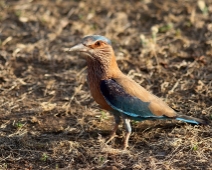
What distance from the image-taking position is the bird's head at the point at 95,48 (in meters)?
5.42

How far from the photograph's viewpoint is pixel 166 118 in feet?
18.1

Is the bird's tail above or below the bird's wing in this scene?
below

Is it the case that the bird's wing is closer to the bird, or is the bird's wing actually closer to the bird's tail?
the bird

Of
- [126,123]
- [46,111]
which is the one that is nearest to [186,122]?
[126,123]

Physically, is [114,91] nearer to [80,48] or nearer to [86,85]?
[80,48]

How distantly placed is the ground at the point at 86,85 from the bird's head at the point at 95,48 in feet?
2.97

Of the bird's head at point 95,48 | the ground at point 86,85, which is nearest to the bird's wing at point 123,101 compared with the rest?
the bird's head at point 95,48

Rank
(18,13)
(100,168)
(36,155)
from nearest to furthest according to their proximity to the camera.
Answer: (100,168) → (36,155) → (18,13)

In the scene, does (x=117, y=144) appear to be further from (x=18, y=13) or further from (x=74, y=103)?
(x=18, y=13)

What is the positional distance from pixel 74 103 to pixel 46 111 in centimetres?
41

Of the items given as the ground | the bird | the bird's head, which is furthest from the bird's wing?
the ground

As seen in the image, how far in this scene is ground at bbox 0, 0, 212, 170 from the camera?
5.36 metres

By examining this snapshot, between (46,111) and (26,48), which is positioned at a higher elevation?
(26,48)

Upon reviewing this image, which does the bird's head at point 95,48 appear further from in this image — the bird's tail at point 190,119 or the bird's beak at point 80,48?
the bird's tail at point 190,119
